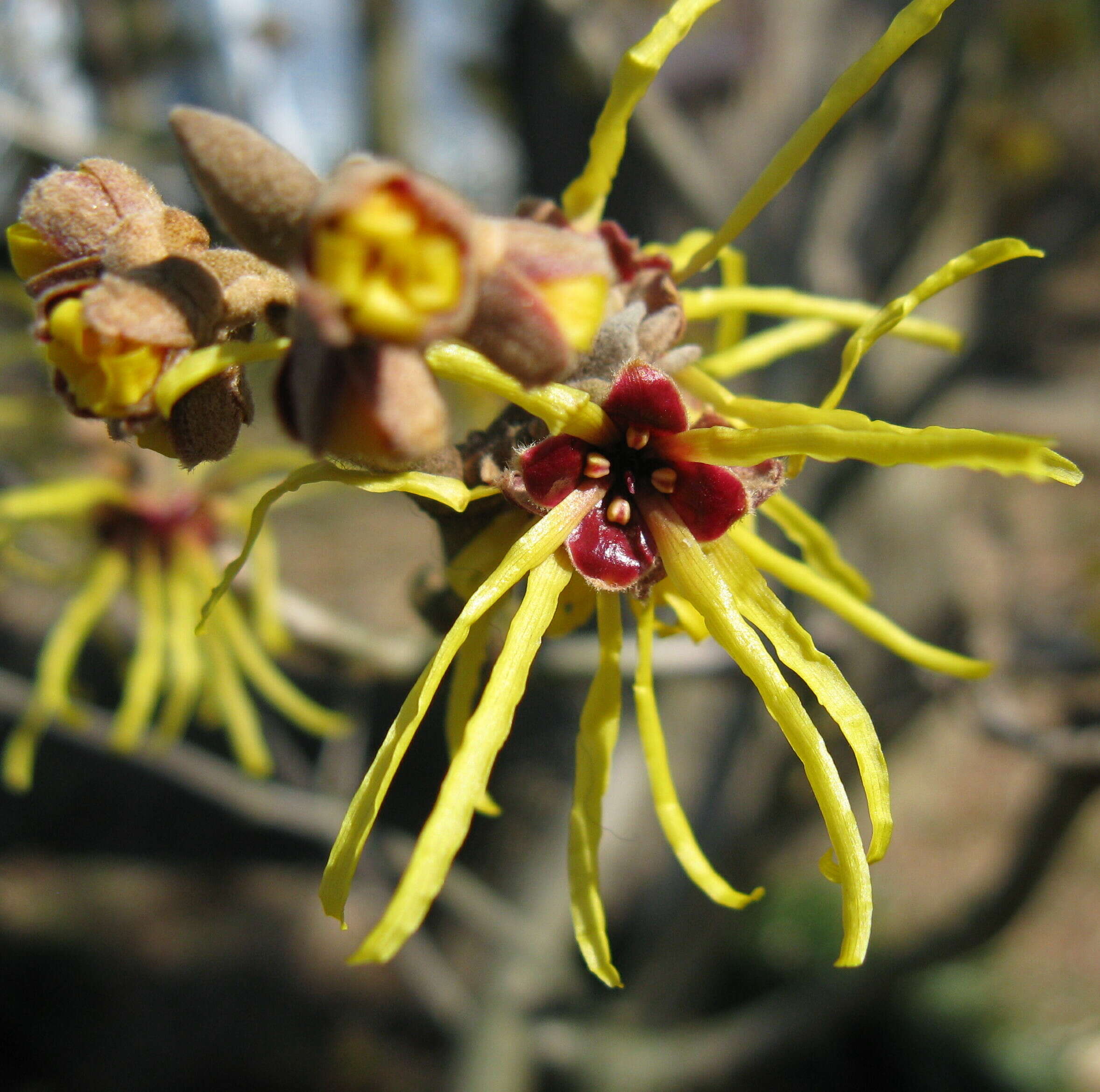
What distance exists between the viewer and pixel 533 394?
2.70 ft

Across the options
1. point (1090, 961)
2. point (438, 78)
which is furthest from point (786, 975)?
point (438, 78)

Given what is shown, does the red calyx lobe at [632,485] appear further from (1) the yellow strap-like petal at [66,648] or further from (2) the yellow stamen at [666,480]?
(1) the yellow strap-like petal at [66,648]

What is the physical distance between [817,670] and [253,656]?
1.38m

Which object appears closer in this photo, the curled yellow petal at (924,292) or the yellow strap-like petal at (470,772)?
the yellow strap-like petal at (470,772)

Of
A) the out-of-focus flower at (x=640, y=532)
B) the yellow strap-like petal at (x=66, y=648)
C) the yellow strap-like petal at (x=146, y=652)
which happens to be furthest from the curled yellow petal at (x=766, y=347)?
the yellow strap-like petal at (x=66, y=648)

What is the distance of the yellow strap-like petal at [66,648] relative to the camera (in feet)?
6.37

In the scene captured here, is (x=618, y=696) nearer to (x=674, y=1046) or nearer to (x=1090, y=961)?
(x=674, y=1046)

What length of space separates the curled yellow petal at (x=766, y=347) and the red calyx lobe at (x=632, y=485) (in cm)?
23

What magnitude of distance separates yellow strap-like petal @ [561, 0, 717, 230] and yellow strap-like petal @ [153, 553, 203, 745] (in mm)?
1374

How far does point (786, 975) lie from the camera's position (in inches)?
192

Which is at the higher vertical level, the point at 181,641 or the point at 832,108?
the point at 832,108

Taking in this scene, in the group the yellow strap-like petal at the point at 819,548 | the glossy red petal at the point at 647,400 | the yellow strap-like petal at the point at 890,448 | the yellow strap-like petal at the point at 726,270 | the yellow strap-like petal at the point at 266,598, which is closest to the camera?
the yellow strap-like petal at the point at 890,448

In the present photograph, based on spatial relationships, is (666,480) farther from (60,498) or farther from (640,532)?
(60,498)

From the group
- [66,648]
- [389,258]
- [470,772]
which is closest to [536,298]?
[389,258]
